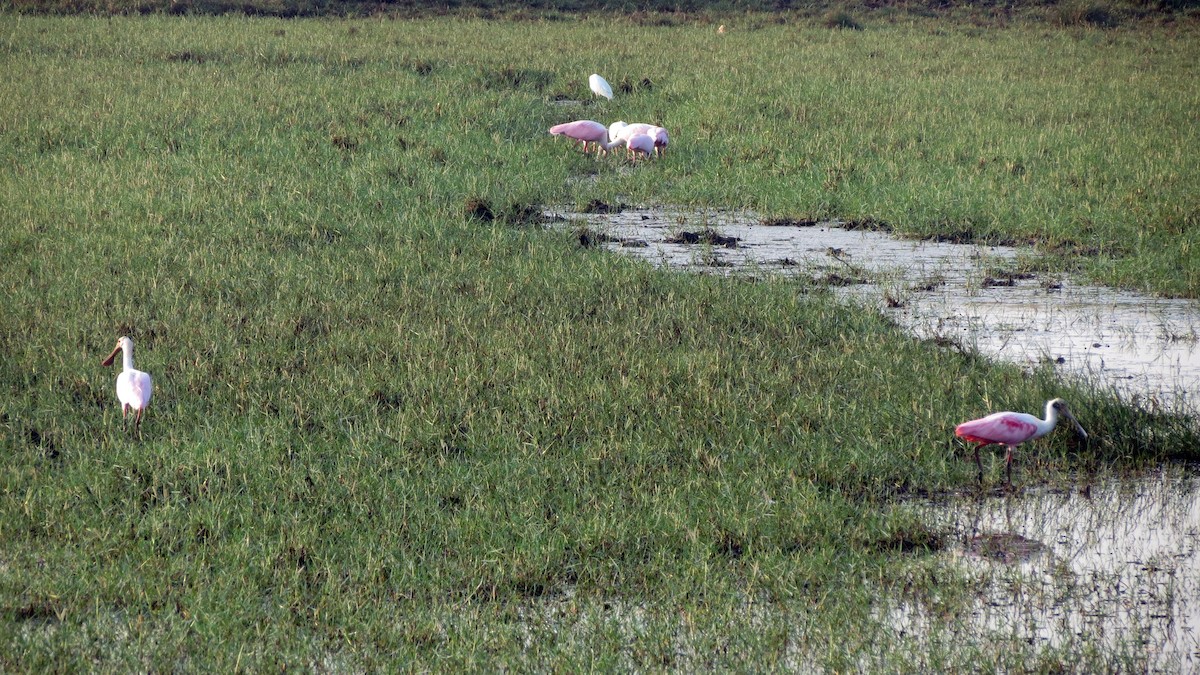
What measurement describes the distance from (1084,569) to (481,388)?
8.41ft

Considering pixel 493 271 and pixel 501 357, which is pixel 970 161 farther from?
pixel 501 357

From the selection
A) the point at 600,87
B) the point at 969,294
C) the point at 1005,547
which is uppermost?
the point at 600,87

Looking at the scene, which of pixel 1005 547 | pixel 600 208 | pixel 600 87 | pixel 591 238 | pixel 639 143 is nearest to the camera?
pixel 1005 547

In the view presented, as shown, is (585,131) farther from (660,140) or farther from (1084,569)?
(1084,569)

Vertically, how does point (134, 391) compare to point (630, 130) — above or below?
below

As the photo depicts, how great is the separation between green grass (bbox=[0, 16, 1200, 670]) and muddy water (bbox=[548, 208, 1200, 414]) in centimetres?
36

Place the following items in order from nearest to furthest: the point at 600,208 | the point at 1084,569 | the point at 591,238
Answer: the point at 1084,569 < the point at 591,238 < the point at 600,208

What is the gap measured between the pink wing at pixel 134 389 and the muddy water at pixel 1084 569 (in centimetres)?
285

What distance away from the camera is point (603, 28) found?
2139cm

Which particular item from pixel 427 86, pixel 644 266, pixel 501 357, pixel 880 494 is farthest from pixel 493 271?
pixel 427 86

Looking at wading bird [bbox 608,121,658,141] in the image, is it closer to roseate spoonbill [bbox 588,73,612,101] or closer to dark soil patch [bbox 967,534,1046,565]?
roseate spoonbill [bbox 588,73,612,101]

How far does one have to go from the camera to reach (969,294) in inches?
290

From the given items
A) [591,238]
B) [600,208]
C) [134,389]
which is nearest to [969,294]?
[591,238]

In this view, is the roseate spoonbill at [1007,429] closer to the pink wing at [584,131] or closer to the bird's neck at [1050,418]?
the bird's neck at [1050,418]
